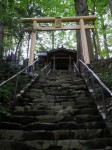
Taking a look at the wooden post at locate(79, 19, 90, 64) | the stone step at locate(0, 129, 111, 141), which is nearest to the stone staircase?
the stone step at locate(0, 129, 111, 141)

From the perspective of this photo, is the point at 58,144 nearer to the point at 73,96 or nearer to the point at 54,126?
the point at 54,126

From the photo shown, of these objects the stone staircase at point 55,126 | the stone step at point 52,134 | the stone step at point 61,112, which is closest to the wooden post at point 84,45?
the stone staircase at point 55,126

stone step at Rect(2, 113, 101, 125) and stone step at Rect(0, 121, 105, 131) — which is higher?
stone step at Rect(2, 113, 101, 125)

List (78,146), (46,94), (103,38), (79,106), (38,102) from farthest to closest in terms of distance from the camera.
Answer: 1. (103,38)
2. (46,94)
3. (38,102)
4. (79,106)
5. (78,146)

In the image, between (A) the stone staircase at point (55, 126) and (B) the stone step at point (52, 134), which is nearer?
(A) the stone staircase at point (55, 126)

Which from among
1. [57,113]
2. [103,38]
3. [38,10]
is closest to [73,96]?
[57,113]

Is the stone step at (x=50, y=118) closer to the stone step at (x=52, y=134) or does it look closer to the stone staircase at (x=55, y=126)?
the stone staircase at (x=55, y=126)

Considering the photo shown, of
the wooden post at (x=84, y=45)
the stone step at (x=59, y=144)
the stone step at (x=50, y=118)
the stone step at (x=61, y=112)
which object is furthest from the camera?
the wooden post at (x=84, y=45)

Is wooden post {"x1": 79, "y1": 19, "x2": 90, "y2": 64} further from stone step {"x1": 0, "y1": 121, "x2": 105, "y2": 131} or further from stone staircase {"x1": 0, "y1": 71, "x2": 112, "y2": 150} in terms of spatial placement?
stone step {"x1": 0, "y1": 121, "x2": 105, "y2": 131}

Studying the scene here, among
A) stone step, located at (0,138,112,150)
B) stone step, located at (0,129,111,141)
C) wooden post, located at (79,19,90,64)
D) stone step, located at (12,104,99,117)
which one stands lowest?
stone step, located at (0,138,112,150)

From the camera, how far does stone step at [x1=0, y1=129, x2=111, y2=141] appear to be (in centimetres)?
441

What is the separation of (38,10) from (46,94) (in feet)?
35.3

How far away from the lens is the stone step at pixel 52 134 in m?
4.41

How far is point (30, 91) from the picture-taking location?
7.72 m
